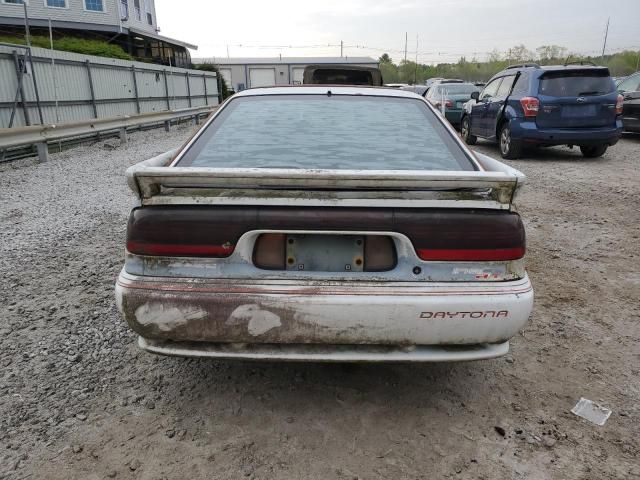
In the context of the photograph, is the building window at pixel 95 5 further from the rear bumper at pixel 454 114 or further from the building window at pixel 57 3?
the rear bumper at pixel 454 114

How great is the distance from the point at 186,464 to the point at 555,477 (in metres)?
1.56

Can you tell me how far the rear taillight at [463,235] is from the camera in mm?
2266

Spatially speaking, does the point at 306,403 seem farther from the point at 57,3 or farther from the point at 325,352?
the point at 57,3

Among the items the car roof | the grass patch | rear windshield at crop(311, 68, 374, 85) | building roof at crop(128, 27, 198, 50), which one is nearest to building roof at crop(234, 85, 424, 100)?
the car roof

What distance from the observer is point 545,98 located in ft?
31.4

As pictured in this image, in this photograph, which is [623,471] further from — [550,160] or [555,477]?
[550,160]

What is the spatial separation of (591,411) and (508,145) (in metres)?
8.59

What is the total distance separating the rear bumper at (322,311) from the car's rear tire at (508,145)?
863 centimetres

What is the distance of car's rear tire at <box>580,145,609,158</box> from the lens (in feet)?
33.6

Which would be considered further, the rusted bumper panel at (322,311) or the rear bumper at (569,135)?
the rear bumper at (569,135)

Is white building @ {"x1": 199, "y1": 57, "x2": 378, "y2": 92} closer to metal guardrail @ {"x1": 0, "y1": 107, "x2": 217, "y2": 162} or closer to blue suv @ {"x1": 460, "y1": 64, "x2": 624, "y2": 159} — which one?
metal guardrail @ {"x1": 0, "y1": 107, "x2": 217, "y2": 162}

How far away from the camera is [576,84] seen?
9594 millimetres

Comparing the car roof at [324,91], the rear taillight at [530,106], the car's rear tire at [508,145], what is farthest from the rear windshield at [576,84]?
the car roof at [324,91]

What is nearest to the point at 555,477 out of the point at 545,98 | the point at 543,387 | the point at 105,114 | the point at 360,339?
the point at 543,387
